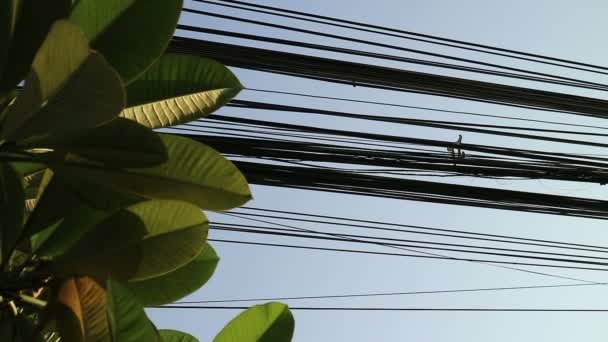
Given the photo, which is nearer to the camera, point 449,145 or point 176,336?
point 176,336

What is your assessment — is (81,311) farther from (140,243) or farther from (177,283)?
(177,283)

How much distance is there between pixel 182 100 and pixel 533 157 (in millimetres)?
2234

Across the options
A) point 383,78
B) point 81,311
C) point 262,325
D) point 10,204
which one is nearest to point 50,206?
point 10,204

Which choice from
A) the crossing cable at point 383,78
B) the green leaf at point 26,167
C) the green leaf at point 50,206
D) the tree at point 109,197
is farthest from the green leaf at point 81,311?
the crossing cable at point 383,78

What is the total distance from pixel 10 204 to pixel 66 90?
0.88ft

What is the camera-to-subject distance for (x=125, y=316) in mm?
873

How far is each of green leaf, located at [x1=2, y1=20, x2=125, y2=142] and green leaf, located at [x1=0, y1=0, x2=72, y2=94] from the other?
148 millimetres

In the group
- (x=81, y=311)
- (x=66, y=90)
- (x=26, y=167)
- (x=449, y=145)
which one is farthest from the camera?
(x=449, y=145)

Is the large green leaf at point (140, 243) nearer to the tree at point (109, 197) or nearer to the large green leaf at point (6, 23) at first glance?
the tree at point (109, 197)

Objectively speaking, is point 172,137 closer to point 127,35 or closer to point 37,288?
point 127,35

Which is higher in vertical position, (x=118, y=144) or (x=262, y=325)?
(x=118, y=144)

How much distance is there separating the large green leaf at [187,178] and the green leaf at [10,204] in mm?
73

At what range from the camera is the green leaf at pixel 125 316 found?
866mm

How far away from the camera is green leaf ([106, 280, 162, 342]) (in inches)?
34.1
